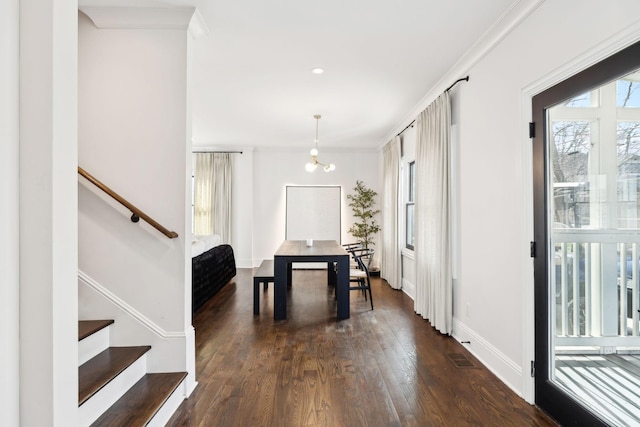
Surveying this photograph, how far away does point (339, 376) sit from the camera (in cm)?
264

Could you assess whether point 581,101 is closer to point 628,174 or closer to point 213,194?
point 628,174

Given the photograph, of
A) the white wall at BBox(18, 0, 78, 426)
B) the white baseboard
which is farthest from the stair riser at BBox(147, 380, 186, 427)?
the white baseboard

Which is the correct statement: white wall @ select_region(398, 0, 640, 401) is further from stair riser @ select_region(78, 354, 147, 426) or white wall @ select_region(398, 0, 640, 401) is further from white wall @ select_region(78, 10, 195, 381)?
stair riser @ select_region(78, 354, 147, 426)

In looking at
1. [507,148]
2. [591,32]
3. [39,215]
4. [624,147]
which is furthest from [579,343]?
[39,215]

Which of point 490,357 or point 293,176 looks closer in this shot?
point 490,357

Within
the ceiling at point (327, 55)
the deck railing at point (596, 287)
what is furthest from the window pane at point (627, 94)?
the ceiling at point (327, 55)

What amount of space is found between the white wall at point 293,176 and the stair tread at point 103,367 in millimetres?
5231

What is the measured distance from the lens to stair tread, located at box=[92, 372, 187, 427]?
1.83 meters

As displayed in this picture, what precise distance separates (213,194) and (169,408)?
222 inches

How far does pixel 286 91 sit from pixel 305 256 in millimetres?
1900

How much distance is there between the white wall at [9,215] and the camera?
1132mm

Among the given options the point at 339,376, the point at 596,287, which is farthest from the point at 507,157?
the point at 339,376

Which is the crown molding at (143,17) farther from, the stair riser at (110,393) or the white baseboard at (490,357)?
the white baseboard at (490,357)

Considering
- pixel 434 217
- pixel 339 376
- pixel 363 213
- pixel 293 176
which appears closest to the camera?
Result: pixel 339 376
